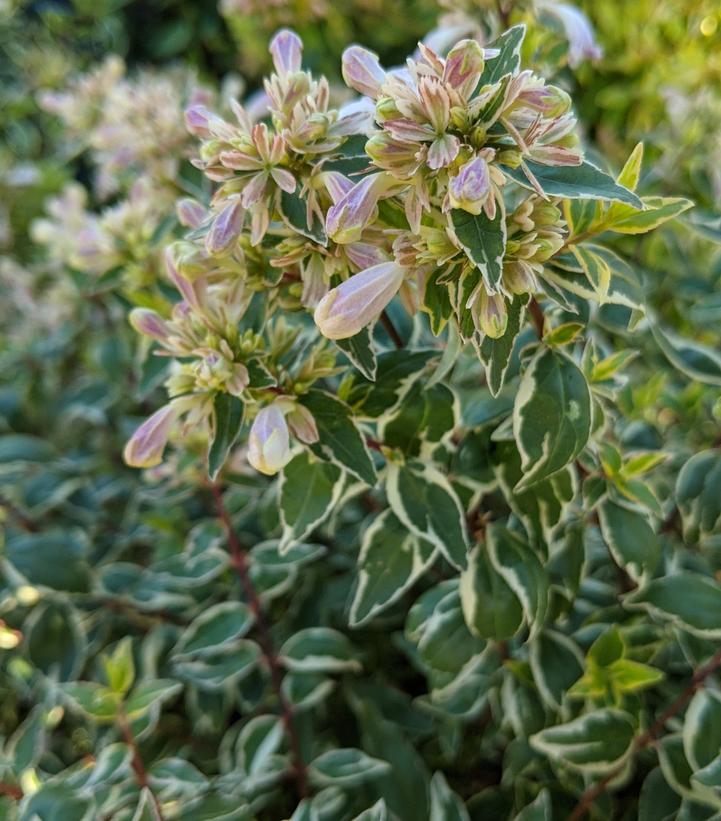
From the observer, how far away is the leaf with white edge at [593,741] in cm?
70

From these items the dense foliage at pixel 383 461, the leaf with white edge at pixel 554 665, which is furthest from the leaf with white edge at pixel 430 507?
the leaf with white edge at pixel 554 665

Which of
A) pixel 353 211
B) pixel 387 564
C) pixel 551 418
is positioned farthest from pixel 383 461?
pixel 353 211

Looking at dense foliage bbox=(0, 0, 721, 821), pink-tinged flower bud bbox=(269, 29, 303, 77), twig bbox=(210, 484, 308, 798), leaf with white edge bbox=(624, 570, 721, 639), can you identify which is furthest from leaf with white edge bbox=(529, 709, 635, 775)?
pink-tinged flower bud bbox=(269, 29, 303, 77)

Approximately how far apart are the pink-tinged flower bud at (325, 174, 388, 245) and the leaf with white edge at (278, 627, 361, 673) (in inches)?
22.5

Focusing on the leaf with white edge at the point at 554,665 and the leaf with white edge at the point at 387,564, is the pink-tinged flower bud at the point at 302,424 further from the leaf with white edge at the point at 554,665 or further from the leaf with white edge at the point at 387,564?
the leaf with white edge at the point at 554,665

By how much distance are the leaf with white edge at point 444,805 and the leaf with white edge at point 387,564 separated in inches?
9.2

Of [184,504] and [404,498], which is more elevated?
[404,498]

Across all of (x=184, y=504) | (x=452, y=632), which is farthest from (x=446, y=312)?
(x=184, y=504)

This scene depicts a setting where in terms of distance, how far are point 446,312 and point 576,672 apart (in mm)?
440

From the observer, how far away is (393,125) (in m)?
0.46

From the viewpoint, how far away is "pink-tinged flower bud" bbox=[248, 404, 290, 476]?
539 mm

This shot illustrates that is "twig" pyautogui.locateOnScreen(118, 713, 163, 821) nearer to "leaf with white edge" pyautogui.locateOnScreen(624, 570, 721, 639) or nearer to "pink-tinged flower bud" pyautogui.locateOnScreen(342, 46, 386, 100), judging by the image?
"leaf with white edge" pyautogui.locateOnScreen(624, 570, 721, 639)

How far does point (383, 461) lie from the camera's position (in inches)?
29.3

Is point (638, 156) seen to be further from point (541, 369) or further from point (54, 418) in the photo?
point (54, 418)
